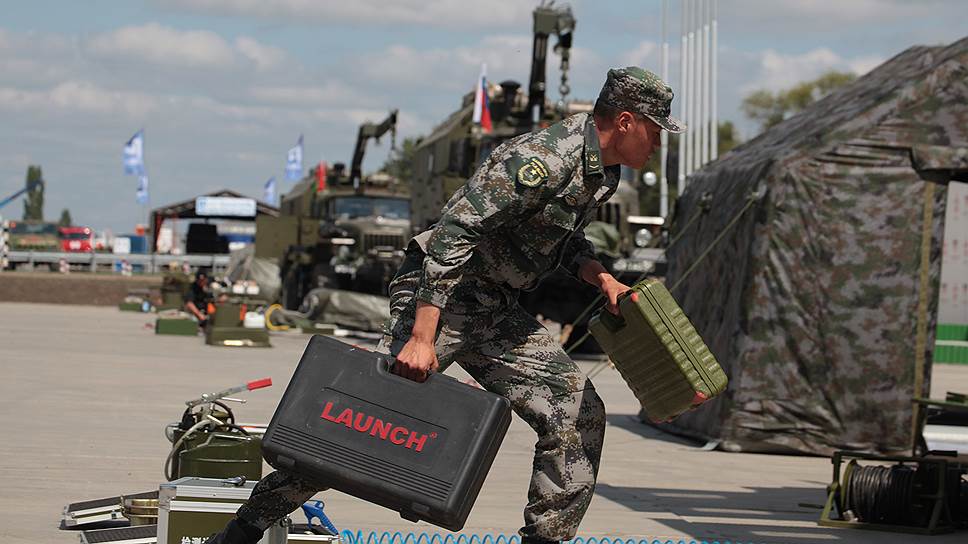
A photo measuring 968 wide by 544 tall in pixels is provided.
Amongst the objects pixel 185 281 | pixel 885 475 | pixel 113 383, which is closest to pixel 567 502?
pixel 885 475

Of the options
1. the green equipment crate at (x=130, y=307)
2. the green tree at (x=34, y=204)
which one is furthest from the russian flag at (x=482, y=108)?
the green tree at (x=34, y=204)

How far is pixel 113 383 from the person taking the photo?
14555 mm

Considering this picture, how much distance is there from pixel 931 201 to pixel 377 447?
6.91m

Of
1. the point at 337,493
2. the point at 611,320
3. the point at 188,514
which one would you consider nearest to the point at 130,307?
the point at 337,493

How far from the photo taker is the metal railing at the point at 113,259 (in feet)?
155

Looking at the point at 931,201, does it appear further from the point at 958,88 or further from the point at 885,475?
the point at 885,475

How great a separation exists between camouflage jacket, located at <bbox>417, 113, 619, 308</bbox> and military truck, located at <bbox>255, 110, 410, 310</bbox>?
71.3 feet

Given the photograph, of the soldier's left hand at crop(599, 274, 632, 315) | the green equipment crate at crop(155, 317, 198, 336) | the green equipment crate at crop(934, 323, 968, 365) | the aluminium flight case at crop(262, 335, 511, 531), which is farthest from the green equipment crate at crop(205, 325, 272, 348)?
the aluminium flight case at crop(262, 335, 511, 531)

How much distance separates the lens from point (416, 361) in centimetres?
478

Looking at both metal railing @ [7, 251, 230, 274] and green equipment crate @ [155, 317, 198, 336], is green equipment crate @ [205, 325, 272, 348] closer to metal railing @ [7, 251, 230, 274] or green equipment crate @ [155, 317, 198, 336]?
green equipment crate @ [155, 317, 198, 336]

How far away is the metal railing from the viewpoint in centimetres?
4731

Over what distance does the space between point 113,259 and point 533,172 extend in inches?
1777

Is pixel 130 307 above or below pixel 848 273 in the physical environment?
below

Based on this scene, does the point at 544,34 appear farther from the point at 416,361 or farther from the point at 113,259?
the point at 113,259
